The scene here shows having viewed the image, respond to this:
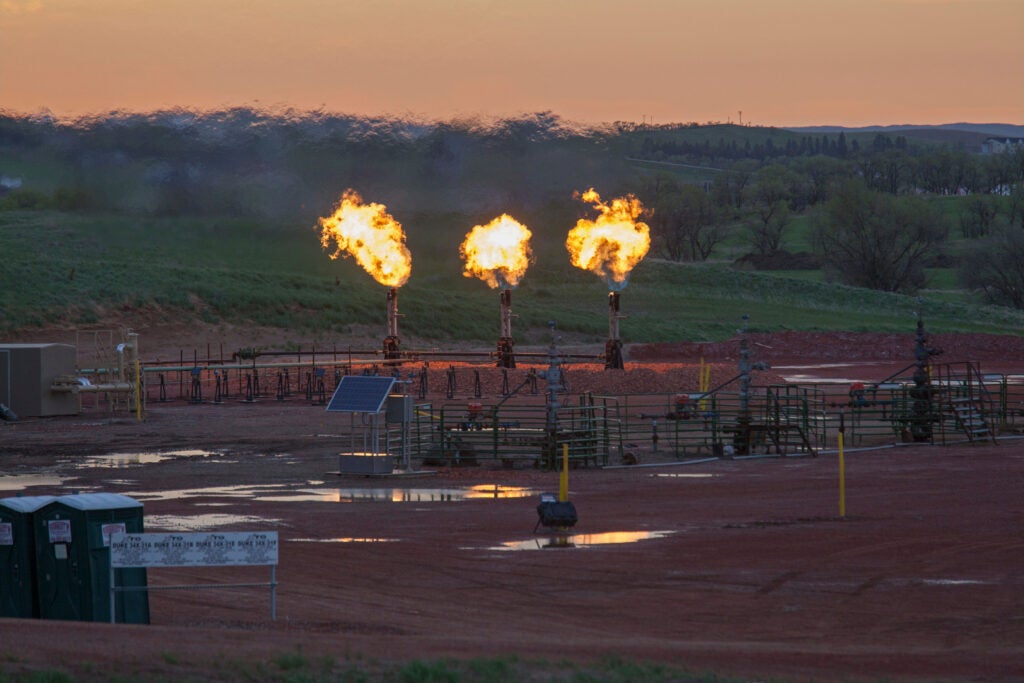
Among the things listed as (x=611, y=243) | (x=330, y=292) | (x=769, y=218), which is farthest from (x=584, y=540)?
(x=769, y=218)

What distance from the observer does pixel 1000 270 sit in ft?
381

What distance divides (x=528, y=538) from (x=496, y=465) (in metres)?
10.4

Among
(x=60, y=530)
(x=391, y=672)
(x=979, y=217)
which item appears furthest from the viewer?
(x=979, y=217)

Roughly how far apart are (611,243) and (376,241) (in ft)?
33.0

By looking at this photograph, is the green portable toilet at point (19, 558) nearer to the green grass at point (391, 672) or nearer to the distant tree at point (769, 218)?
the green grass at point (391, 672)

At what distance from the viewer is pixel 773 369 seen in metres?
68.1

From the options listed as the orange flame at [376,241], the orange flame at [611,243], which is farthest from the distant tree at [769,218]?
the orange flame at [376,241]

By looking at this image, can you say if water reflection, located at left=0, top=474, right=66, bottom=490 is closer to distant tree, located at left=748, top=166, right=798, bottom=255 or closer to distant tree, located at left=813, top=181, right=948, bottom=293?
distant tree, located at left=813, top=181, right=948, bottom=293

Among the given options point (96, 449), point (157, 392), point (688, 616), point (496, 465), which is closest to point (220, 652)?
point (688, 616)

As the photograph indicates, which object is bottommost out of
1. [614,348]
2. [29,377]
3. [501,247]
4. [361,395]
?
[361,395]

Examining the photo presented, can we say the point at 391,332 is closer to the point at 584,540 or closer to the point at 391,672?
the point at 584,540

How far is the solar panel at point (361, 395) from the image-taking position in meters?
29.8

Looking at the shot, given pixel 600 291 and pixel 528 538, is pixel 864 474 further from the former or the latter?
pixel 600 291

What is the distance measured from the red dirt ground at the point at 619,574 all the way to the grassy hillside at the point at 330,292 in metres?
38.4
